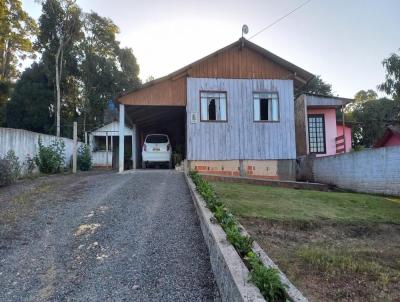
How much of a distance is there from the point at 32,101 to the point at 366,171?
1292 inches

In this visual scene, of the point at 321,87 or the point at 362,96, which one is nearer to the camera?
the point at 321,87

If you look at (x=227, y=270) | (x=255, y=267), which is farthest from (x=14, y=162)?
(x=255, y=267)

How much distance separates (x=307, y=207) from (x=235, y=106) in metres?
7.15

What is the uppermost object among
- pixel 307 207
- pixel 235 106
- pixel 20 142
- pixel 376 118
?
pixel 376 118

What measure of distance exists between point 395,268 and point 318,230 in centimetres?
195

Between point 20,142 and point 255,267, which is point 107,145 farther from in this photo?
point 255,267

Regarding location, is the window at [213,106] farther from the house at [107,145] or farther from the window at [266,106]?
the house at [107,145]

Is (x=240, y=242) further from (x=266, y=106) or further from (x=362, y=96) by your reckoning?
(x=362, y=96)

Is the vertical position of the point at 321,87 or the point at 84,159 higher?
the point at 321,87

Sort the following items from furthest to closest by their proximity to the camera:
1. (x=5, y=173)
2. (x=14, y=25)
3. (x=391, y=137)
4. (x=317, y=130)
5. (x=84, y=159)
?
(x=14, y=25) < (x=391, y=137) < (x=317, y=130) < (x=84, y=159) < (x=5, y=173)

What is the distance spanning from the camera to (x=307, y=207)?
325 inches

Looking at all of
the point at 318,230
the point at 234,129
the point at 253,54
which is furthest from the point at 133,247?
the point at 253,54

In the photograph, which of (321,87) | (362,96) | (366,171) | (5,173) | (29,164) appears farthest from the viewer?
(362,96)

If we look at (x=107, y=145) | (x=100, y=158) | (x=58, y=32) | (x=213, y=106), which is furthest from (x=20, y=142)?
(x=58, y=32)
